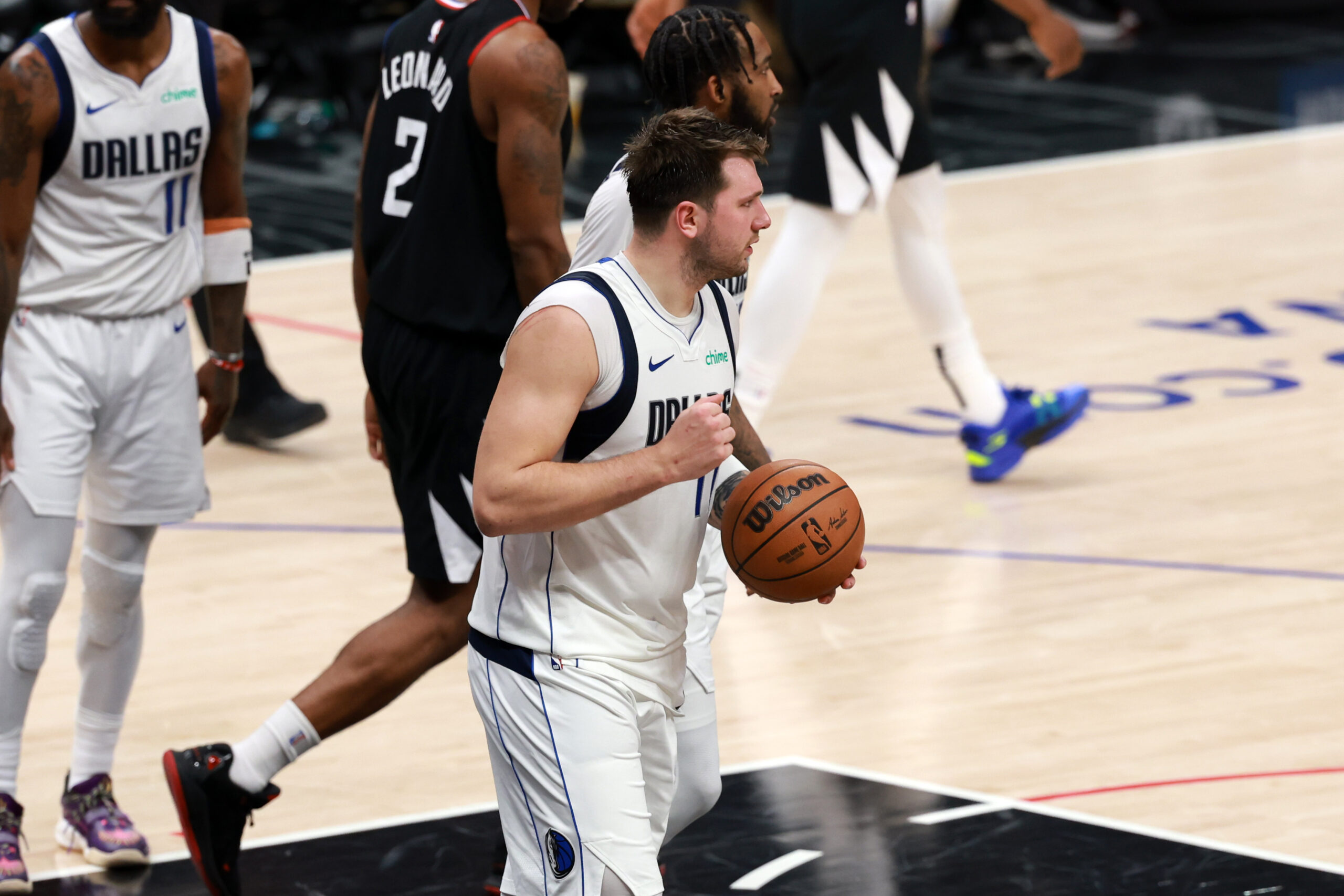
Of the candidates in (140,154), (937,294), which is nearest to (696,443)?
(140,154)

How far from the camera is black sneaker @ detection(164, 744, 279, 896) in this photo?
3.66 metres

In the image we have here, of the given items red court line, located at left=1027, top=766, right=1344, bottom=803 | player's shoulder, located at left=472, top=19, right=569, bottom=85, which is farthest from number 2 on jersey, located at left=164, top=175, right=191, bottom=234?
red court line, located at left=1027, top=766, right=1344, bottom=803

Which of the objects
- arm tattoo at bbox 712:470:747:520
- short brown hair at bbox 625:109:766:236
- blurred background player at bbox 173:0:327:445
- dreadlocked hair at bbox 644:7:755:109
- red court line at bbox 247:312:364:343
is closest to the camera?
short brown hair at bbox 625:109:766:236

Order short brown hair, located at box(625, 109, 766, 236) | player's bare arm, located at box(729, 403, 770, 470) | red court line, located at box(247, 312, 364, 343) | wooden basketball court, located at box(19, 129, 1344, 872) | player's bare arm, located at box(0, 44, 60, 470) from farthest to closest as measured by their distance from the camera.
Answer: red court line, located at box(247, 312, 364, 343)
wooden basketball court, located at box(19, 129, 1344, 872)
player's bare arm, located at box(0, 44, 60, 470)
player's bare arm, located at box(729, 403, 770, 470)
short brown hair, located at box(625, 109, 766, 236)

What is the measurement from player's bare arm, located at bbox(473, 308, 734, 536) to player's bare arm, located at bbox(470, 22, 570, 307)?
862 mm

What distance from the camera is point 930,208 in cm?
618

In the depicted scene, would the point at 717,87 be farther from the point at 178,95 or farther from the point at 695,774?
the point at 695,774

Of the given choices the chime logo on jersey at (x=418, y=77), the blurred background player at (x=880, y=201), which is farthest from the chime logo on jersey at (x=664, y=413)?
the blurred background player at (x=880, y=201)

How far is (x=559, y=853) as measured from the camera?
2863mm

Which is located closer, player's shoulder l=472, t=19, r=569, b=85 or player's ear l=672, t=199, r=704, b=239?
player's ear l=672, t=199, r=704, b=239

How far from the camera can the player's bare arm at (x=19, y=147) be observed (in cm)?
363

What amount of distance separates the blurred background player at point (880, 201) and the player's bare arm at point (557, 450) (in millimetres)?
3316

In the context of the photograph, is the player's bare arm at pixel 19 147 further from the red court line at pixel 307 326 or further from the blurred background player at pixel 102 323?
the red court line at pixel 307 326

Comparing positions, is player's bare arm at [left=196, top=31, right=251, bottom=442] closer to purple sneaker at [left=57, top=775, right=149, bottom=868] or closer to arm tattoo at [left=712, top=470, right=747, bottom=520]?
purple sneaker at [left=57, top=775, right=149, bottom=868]
